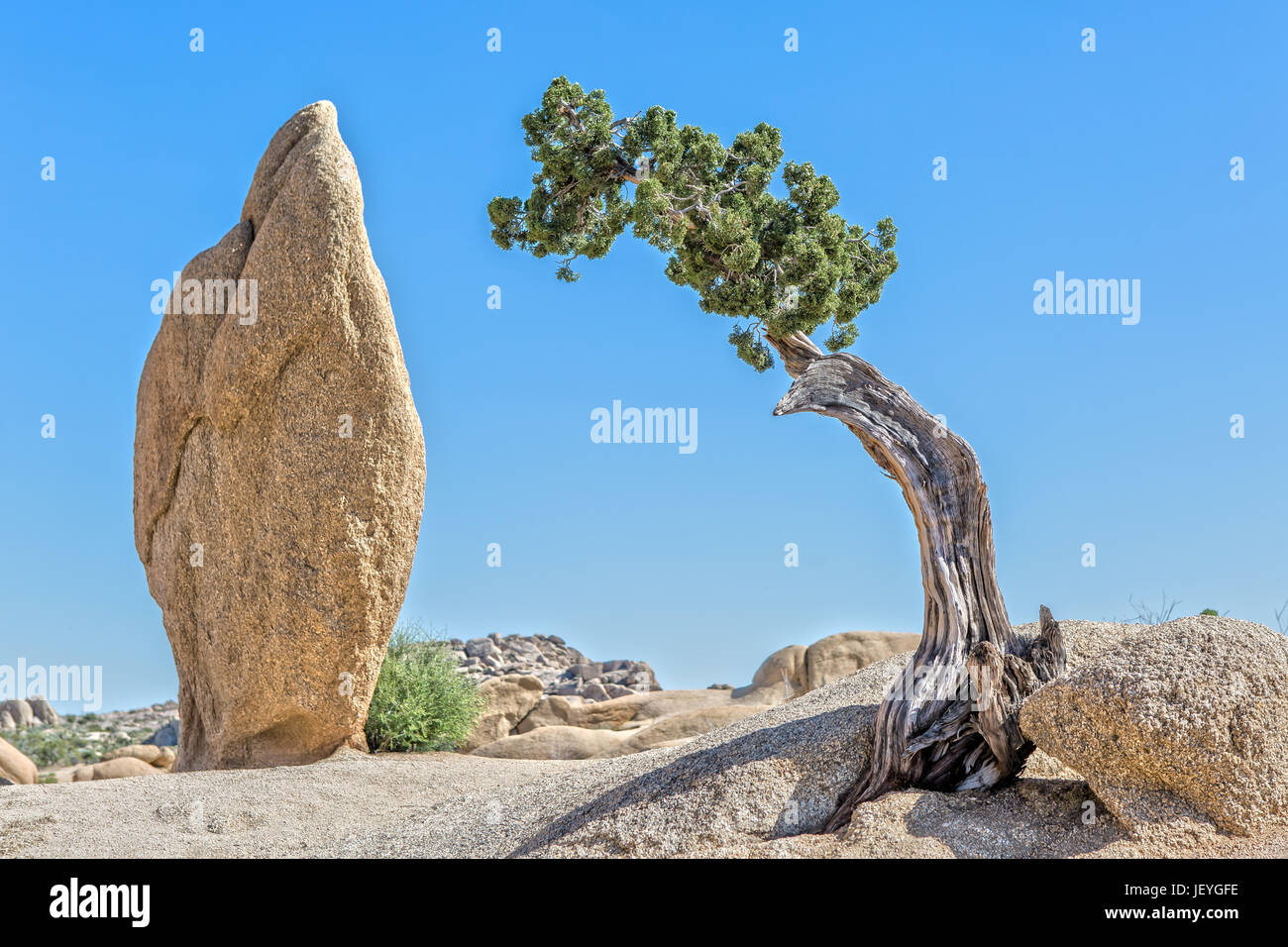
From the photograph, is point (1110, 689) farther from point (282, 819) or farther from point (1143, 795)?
A: point (282, 819)

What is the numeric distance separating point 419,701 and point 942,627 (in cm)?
793

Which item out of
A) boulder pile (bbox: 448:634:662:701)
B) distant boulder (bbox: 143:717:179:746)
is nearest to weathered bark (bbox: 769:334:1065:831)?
boulder pile (bbox: 448:634:662:701)

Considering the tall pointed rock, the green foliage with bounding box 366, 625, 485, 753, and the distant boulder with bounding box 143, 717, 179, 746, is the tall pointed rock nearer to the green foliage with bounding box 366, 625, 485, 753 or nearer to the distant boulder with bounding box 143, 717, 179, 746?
the green foliage with bounding box 366, 625, 485, 753

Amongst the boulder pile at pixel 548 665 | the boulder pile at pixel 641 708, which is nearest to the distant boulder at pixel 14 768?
the boulder pile at pixel 641 708

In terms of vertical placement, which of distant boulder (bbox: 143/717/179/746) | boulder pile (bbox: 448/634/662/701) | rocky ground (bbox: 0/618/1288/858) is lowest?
distant boulder (bbox: 143/717/179/746)

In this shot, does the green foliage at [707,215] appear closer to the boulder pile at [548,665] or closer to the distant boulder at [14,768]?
the distant boulder at [14,768]

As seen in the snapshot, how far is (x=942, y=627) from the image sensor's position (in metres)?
7.36

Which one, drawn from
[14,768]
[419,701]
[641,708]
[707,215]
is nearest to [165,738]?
[14,768]

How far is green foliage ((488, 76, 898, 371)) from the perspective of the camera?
8.11 meters

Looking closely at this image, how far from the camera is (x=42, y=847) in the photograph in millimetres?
8945

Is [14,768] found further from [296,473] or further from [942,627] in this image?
[942,627]

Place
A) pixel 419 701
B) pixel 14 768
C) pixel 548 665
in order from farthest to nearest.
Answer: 1. pixel 548 665
2. pixel 14 768
3. pixel 419 701

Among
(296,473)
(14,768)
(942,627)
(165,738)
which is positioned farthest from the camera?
(165,738)
